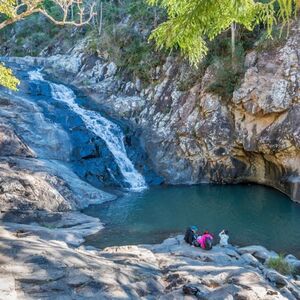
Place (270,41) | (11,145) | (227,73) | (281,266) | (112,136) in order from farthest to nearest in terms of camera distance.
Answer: (112,136)
(227,73)
(270,41)
(11,145)
(281,266)

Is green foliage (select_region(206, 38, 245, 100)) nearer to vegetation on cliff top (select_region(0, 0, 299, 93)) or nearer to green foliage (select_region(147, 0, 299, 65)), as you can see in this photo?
vegetation on cliff top (select_region(0, 0, 299, 93))

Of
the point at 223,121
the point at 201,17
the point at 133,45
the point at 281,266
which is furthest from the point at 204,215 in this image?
the point at 133,45

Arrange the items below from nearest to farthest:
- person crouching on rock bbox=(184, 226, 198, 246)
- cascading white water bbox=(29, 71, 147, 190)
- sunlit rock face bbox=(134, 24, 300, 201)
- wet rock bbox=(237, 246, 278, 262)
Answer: wet rock bbox=(237, 246, 278, 262), person crouching on rock bbox=(184, 226, 198, 246), sunlit rock face bbox=(134, 24, 300, 201), cascading white water bbox=(29, 71, 147, 190)

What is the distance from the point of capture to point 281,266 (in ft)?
37.9

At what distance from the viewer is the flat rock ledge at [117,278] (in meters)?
7.39

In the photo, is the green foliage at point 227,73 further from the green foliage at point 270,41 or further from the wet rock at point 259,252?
the wet rock at point 259,252

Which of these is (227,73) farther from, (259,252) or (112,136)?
(259,252)

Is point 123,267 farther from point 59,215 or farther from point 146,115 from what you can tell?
point 146,115

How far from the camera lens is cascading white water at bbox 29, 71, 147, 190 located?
24750 mm

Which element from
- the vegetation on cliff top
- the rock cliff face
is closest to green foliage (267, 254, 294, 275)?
the vegetation on cliff top

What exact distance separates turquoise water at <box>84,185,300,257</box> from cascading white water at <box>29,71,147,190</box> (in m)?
1.83

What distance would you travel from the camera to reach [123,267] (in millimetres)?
9180

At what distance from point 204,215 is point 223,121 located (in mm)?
7994

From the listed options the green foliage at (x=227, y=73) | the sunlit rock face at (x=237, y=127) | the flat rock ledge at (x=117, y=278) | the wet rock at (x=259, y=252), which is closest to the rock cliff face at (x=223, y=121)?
the sunlit rock face at (x=237, y=127)
